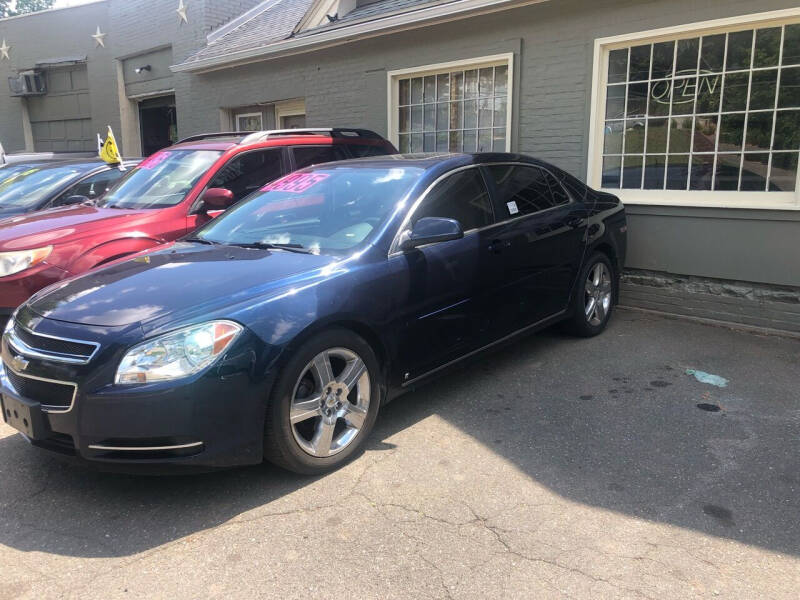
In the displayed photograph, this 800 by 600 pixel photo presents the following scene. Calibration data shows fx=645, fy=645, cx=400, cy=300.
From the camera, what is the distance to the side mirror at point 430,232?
376 centimetres

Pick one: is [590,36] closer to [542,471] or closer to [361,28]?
[361,28]

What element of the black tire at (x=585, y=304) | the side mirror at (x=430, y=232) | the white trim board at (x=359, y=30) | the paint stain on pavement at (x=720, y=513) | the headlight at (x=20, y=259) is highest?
the white trim board at (x=359, y=30)

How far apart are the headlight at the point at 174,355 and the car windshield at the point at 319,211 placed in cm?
98

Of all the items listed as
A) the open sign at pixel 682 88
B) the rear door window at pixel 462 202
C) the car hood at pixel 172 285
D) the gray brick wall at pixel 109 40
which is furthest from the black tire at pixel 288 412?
the gray brick wall at pixel 109 40

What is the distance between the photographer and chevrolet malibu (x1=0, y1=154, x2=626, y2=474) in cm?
286

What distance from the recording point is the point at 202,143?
20.9 ft

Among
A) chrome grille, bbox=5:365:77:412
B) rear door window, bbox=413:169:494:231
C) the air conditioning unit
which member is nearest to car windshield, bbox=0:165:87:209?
chrome grille, bbox=5:365:77:412

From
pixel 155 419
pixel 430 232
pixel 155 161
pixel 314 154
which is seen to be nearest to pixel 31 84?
pixel 155 161

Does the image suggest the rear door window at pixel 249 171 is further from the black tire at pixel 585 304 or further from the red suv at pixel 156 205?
the black tire at pixel 585 304

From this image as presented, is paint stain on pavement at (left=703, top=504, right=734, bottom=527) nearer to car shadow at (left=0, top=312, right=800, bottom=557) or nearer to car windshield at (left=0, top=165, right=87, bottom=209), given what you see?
car shadow at (left=0, top=312, right=800, bottom=557)

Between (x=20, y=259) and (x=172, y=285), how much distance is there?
222cm

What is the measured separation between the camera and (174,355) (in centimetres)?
286

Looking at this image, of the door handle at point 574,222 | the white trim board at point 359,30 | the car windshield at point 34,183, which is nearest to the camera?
the door handle at point 574,222

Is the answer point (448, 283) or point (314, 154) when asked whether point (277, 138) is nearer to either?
point (314, 154)
